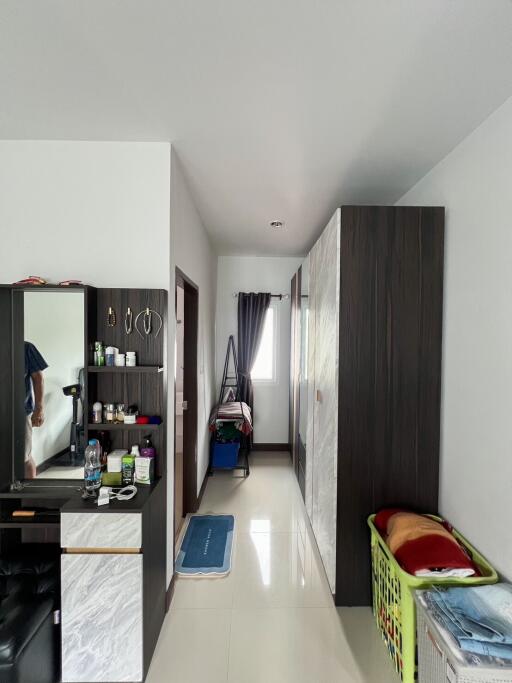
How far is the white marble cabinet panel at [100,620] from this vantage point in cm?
150

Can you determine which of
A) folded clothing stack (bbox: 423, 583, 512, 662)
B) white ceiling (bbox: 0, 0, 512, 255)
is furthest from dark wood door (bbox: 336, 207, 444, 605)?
folded clothing stack (bbox: 423, 583, 512, 662)

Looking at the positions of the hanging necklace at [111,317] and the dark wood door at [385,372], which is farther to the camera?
the dark wood door at [385,372]

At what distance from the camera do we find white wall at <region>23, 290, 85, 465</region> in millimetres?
1796

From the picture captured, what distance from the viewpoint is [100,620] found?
4.95 feet

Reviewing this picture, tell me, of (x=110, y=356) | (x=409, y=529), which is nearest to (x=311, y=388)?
(x=409, y=529)

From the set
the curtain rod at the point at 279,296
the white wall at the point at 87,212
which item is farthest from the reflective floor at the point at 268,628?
the curtain rod at the point at 279,296

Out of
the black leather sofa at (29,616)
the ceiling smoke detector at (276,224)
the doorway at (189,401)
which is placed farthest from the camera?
the ceiling smoke detector at (276,224)

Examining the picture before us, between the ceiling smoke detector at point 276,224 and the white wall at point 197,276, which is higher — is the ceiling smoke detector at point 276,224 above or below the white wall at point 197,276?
above

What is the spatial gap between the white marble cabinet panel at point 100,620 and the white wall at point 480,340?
5.45 feet

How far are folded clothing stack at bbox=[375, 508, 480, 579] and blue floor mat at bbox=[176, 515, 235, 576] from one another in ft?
3.90

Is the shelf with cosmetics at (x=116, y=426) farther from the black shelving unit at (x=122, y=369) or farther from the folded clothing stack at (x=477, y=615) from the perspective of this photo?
the folded clothing stack at (x=477, y=615)

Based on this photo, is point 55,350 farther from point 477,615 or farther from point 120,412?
point 477,615

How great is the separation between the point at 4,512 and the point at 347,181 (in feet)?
9.38

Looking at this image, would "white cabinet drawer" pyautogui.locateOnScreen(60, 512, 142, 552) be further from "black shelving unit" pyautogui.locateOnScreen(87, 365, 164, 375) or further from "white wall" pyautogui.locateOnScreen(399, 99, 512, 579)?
"white wall" pyautogui.locateOnScreen(399, 99, 512, 579)
